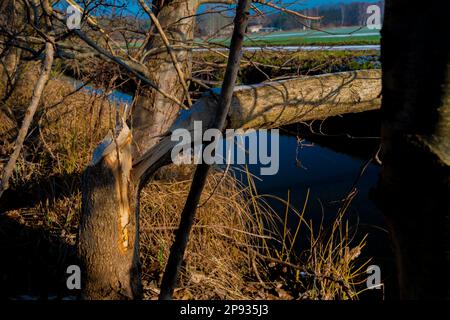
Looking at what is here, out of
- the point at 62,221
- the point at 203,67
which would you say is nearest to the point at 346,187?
the point at 203,67

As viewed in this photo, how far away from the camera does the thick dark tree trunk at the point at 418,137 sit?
0.79 m

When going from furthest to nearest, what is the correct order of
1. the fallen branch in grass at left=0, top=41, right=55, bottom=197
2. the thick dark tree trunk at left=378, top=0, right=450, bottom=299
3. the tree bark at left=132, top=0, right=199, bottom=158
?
the tree bark at left=132, top=0, right=199, bottom=158
the fallen branch in grass at left=0, top=41, right=55, bottom=197
the thick dark tree trunk at left=378, top=0, right=450, bottom=299

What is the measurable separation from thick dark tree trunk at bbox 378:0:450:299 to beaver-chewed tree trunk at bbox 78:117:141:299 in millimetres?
1446

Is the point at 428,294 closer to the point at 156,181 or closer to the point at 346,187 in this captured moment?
the point at 156,181

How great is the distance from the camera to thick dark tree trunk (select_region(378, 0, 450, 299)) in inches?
31.3

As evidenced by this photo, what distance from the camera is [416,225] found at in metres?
0.86

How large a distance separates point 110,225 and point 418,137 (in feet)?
5.25

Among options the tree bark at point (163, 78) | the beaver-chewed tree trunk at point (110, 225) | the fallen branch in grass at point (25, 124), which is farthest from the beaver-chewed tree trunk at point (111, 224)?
the tree bark at point (163, 78)

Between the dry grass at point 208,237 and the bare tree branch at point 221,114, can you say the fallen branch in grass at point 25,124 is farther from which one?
the bare tree branch at point 221,114

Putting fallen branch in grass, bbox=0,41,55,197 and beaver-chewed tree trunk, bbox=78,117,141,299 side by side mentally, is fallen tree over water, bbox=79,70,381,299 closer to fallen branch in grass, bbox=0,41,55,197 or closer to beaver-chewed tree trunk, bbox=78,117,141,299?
beaver-chewed tree trunk, bbox=78,117,141,299

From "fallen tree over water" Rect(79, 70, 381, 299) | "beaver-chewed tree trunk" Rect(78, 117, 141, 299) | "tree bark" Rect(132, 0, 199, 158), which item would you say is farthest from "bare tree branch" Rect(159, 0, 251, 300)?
"tree bark" Rect(132, 0, 199, 158)

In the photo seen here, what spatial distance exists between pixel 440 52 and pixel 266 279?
2.63 metres

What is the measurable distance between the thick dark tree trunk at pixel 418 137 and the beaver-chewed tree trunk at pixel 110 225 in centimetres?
145

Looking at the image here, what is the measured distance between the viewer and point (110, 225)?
214 cm
